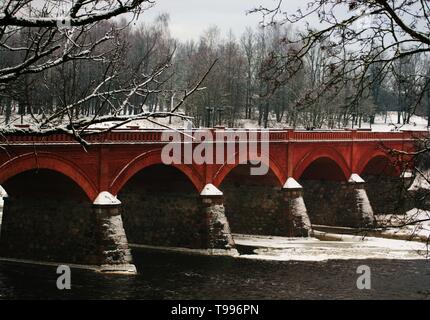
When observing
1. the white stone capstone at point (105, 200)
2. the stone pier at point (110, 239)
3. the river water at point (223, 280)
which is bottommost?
the river water at point (223, 280)

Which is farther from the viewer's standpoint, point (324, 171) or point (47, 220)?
point (324, 171)

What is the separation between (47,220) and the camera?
2506 cm

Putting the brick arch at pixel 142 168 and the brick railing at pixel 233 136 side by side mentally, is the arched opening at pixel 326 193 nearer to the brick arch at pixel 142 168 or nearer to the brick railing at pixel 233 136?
the brick railing at pixel 233 136

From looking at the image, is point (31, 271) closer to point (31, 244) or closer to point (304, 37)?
point (31, 244)

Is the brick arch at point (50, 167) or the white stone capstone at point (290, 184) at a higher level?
the brick arch at point (50, 167)

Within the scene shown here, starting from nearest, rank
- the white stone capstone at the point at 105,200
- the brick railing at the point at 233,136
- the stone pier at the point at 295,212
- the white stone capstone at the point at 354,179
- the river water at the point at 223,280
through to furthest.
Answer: the river water at the point at 223,280 → the brick railing at the point at 233,136 → the white stone capstone at the point at 105,200 → the stone pier at the point at 295,212 → the white stone capstone at the point at 354,179

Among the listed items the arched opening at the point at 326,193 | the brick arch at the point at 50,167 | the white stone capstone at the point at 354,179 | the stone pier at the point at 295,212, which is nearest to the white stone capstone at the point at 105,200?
the brick arch at the point at 50,167

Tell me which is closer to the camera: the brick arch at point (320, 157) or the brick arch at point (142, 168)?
the brick arch at point (142, 168)

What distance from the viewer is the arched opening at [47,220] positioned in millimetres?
24253

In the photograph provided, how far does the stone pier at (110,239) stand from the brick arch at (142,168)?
119 cm

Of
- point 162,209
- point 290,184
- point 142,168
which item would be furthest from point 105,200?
point 290,184

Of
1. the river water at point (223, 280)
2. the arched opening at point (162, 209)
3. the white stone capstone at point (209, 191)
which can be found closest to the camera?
the river water at point (223, 280)

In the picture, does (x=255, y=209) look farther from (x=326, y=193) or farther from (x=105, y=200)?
(x=105, y=200)

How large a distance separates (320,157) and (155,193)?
39.3 ft
